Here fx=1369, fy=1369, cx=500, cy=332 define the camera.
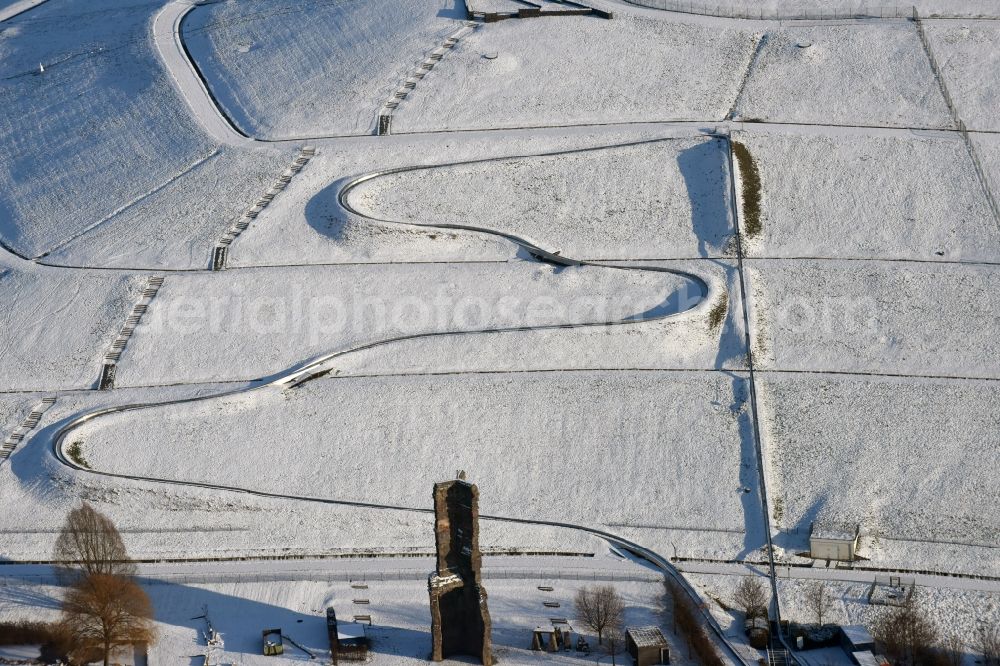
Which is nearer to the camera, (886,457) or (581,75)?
(886,457)

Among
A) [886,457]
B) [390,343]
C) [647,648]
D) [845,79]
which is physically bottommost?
[647,648]

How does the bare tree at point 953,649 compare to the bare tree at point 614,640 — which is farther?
the bare tree at point 614,640

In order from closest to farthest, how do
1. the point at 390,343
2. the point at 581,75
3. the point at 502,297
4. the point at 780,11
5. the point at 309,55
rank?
1. the point at 390,343
2. the point at 502,297
3. the point at 581,75
4. the point at 309,55
5. the point at 780,11

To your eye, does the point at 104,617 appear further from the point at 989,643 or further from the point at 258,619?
the point at 989,643

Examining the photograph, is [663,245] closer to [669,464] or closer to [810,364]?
[810,364]

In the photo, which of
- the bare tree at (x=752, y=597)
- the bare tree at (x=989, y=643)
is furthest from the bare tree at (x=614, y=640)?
the bare tree at (x=989, y=643)

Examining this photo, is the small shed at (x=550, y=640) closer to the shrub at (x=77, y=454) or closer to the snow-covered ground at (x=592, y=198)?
the shrub at (x=77, y=454)

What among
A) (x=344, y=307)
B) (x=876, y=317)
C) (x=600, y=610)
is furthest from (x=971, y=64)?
(x=600, y=610)
